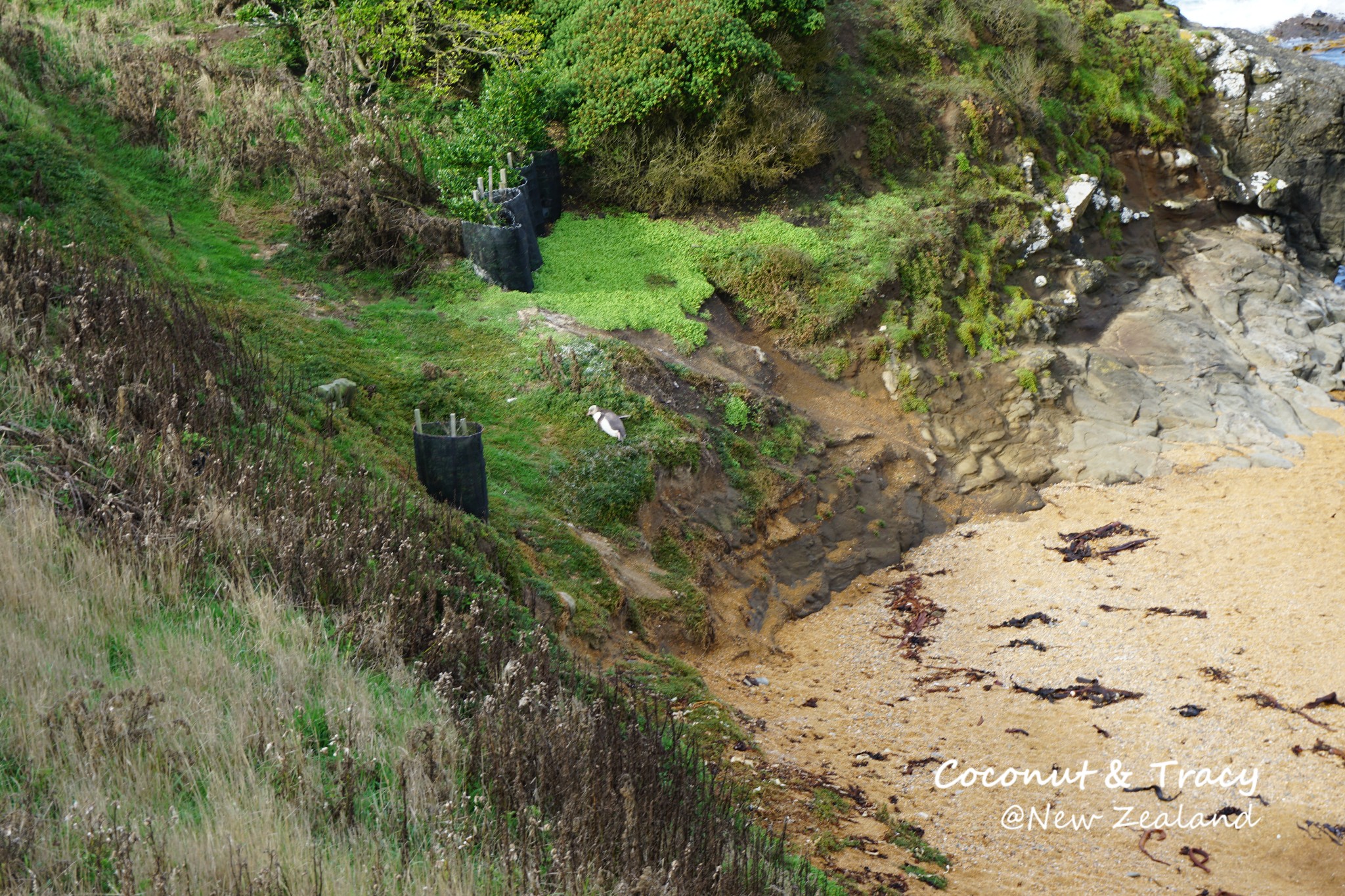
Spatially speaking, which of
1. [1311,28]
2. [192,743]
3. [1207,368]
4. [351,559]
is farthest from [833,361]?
[1311,28]

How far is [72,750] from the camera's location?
110 inches

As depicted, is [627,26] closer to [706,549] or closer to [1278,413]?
[706,549]

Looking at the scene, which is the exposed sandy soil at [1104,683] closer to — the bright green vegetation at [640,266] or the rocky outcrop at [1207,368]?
the rocky outcrop at [1207,368]

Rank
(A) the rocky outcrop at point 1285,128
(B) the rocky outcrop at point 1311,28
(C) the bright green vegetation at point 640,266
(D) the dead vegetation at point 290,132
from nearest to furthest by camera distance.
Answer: (D) the dead vegetation at point 290,132
(C) the bright green vegetation at point 640,266
(A) the rocky outcrop at point 1285,128
(B) the rocky outcrop at point 1311,28

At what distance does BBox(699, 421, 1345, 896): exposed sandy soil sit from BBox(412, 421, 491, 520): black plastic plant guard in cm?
217

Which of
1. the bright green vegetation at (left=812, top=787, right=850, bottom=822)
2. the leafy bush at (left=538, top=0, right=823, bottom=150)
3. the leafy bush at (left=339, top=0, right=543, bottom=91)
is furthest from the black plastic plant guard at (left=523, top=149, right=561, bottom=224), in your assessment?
the bright green vegetation at (left=812, top=787, right=850, bottom=822)

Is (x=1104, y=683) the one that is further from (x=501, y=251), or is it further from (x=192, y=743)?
(x=501, y=251)

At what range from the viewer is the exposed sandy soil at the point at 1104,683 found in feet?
17.7

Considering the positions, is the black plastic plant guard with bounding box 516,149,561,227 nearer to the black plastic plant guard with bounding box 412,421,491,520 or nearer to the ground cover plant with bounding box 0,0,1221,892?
the ground cover plant with bounding box 0,0,1221,892

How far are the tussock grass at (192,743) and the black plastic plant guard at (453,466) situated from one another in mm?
2561

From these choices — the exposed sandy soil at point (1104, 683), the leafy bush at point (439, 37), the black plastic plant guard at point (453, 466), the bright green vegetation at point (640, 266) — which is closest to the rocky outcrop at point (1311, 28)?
the exposed sandy soil at point (1104, 683)

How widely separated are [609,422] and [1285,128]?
1551cm

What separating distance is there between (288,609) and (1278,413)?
12460 millimetres

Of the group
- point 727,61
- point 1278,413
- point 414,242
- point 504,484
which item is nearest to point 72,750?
point 504,484
